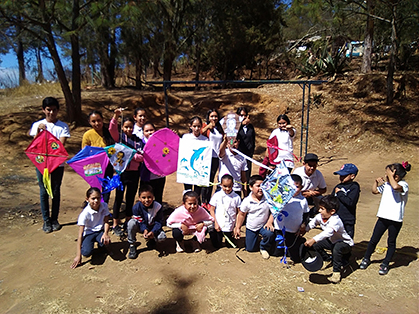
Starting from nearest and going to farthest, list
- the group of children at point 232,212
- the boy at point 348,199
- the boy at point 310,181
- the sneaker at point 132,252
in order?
the group of children at point 232,212, the boy at point 348,199, the sneaker at point 132,252, the boy at point 310,181

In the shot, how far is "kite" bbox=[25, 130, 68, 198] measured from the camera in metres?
3.95

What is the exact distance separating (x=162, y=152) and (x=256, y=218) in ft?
5.01

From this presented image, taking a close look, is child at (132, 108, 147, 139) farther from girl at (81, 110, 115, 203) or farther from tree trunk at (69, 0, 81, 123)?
tree trunk at (69, 0, 81, 123)

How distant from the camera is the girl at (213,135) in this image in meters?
4.38

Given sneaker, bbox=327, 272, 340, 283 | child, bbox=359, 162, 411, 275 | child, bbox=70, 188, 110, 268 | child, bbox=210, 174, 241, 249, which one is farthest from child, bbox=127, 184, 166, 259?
child, bbox=359, 162, 411, 275

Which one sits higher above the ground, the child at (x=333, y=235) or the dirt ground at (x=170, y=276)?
Result: the child at (x=333, y=235)

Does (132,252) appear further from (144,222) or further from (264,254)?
(264,254)

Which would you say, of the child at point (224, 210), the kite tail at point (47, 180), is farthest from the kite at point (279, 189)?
the kite tail at point (47, 180)

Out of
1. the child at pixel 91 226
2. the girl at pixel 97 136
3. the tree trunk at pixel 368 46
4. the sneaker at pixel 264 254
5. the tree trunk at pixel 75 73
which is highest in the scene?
the tree trunk at pixel 368 46

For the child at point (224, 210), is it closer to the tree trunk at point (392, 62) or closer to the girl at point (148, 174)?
the girl at point (148, 174)

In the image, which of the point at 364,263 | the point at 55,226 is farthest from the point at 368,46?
the point at 55,226

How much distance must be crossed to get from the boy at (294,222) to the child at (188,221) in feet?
2.85

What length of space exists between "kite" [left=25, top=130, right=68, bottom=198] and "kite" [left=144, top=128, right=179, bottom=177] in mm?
1077

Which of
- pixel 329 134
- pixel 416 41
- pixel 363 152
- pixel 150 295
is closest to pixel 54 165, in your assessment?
pixel 150 295
